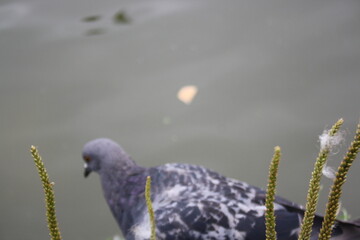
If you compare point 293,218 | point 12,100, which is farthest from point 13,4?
point 293,218

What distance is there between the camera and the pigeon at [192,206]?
96.0 inches

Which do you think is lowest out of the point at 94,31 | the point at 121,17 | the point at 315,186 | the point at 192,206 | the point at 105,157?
the point at 192,206

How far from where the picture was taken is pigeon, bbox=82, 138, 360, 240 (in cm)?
244

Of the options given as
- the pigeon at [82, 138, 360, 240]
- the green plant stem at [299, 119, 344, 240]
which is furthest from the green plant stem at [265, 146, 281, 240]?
the pigeon at [82, 138, 360, 240]

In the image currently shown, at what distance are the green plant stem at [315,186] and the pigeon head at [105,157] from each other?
113 inches

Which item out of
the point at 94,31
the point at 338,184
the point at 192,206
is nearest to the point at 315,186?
the point at 338,184

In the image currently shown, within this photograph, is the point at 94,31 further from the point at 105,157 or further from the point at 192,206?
the point at 192,206

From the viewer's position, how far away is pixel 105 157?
11.7ft

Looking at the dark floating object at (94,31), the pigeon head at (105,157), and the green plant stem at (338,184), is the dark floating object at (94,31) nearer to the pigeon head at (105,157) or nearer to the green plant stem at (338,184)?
the pigeon head at (105,157)

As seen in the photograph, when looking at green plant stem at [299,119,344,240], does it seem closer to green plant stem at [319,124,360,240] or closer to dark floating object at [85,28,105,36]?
green plant stem at [319,124,360,240]

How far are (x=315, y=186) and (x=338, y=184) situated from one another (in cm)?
4

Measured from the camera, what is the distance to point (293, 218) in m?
2.43

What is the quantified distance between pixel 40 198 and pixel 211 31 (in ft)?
8.95

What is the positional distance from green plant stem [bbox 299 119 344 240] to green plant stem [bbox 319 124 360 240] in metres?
0.02
